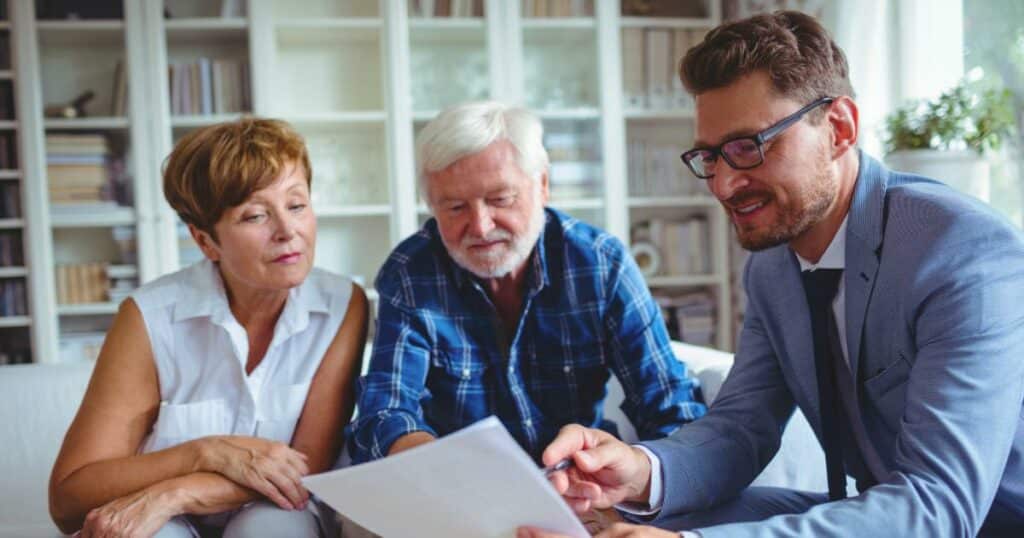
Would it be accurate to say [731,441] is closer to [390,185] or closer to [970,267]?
[970,267]

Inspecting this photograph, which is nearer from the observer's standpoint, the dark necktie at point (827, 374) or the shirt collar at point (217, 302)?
the dark necktie at point (827, 374)

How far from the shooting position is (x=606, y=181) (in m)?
3.89

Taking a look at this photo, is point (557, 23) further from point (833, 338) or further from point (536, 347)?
point (833, 338)

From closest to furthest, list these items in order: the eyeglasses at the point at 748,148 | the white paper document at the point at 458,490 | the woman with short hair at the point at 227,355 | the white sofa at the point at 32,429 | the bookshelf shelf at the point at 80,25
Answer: the white paper document at the point at 458,490 → the eyeglasses at the point at 748,148 → the woman with short hair at the point at 227,355 → the white sofa at the point at 32,429 → the bookshelf shelf at the point at 80,25

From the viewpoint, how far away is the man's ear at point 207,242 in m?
1.60

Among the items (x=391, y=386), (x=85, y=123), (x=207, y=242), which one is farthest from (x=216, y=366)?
(x=85, y=123)

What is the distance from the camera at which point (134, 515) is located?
133cm

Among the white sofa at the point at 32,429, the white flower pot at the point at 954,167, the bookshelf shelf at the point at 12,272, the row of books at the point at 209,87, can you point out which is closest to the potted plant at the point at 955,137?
the white flower pot at the point at 954,167

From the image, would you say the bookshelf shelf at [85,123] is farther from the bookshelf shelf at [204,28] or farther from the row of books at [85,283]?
the row of books at [85,283]

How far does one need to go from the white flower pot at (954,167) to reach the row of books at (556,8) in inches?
73.2

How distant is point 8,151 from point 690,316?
3.01 meters

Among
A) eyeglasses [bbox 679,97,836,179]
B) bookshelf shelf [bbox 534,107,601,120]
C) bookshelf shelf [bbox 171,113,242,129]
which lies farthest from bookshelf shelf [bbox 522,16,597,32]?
eyeglasses [bbox 679,97,836,179]

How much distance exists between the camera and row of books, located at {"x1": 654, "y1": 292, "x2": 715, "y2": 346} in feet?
13.2

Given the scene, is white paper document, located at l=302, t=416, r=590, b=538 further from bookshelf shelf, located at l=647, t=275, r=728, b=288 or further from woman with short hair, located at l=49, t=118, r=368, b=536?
bookshelf shelf, located at l=647, t=275, r=728, b=288
